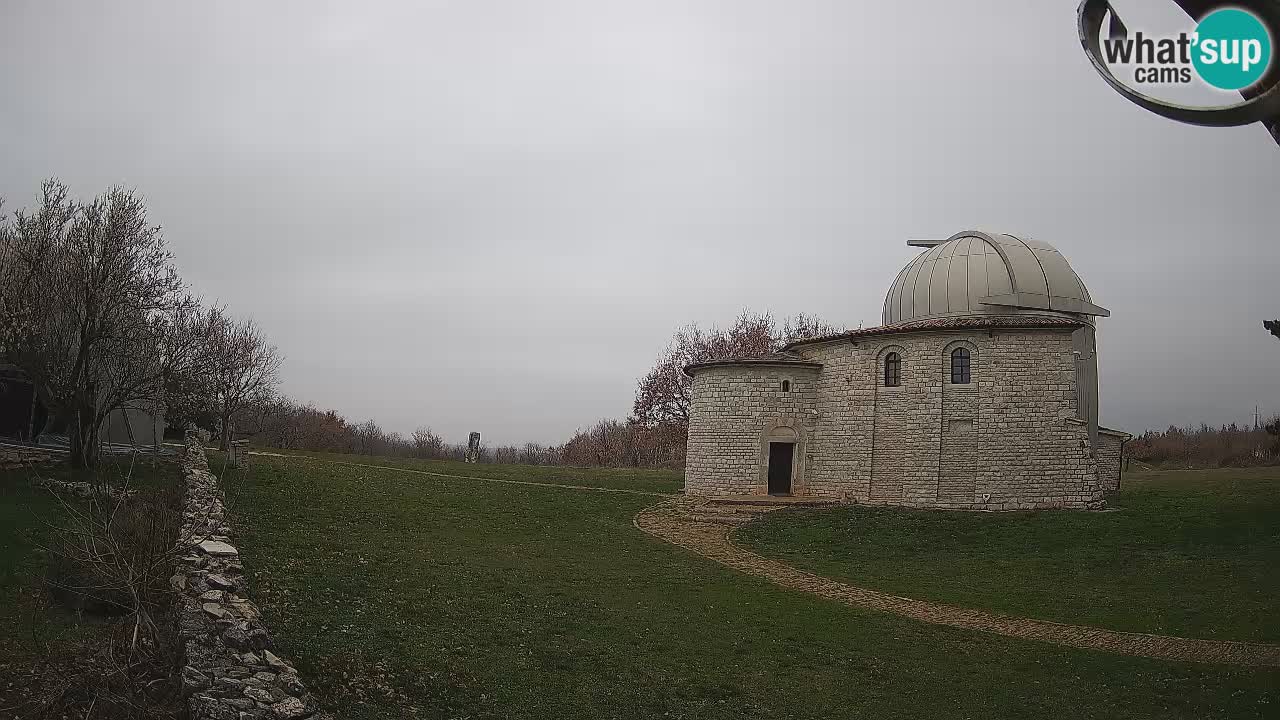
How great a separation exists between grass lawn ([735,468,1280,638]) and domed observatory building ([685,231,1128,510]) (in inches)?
60.3

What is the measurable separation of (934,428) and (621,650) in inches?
646

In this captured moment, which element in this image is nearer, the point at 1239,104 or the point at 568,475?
the point at 1239,104

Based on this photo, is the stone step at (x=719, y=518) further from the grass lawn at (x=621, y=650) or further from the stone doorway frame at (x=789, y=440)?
the grass lawn at (x=621, y=650)

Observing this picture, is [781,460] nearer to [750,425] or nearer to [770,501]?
[750,425]

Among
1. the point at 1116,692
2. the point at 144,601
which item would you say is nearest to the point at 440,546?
the point at 144,601

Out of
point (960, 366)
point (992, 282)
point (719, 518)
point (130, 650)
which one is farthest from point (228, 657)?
point (992, 282)

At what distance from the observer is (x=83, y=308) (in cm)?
1948

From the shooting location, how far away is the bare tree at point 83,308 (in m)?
19.0

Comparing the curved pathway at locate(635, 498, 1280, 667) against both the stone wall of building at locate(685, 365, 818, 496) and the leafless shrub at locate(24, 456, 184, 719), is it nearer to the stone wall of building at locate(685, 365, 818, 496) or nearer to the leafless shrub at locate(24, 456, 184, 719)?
the stone wall of building at locate(685, 365, 818, 496)

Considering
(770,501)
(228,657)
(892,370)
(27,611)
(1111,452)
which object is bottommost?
(27,611)

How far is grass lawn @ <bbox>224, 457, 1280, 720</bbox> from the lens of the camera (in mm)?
7883

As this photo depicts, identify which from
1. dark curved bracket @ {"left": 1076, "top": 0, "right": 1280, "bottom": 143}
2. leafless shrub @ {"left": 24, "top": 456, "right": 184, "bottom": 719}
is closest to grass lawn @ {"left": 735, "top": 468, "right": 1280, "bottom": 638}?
dark curved bracket @ {"left": 1076, "top": 0, "right": 1280, "bottom": 143}

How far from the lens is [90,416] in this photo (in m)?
19.4

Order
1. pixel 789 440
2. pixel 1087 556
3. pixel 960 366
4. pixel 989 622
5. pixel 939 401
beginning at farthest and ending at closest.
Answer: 1. pixel 789 440
2. pixel 960 366
3. pixel 939 401
4. pixel 1087 556
5. pixel 989 622
